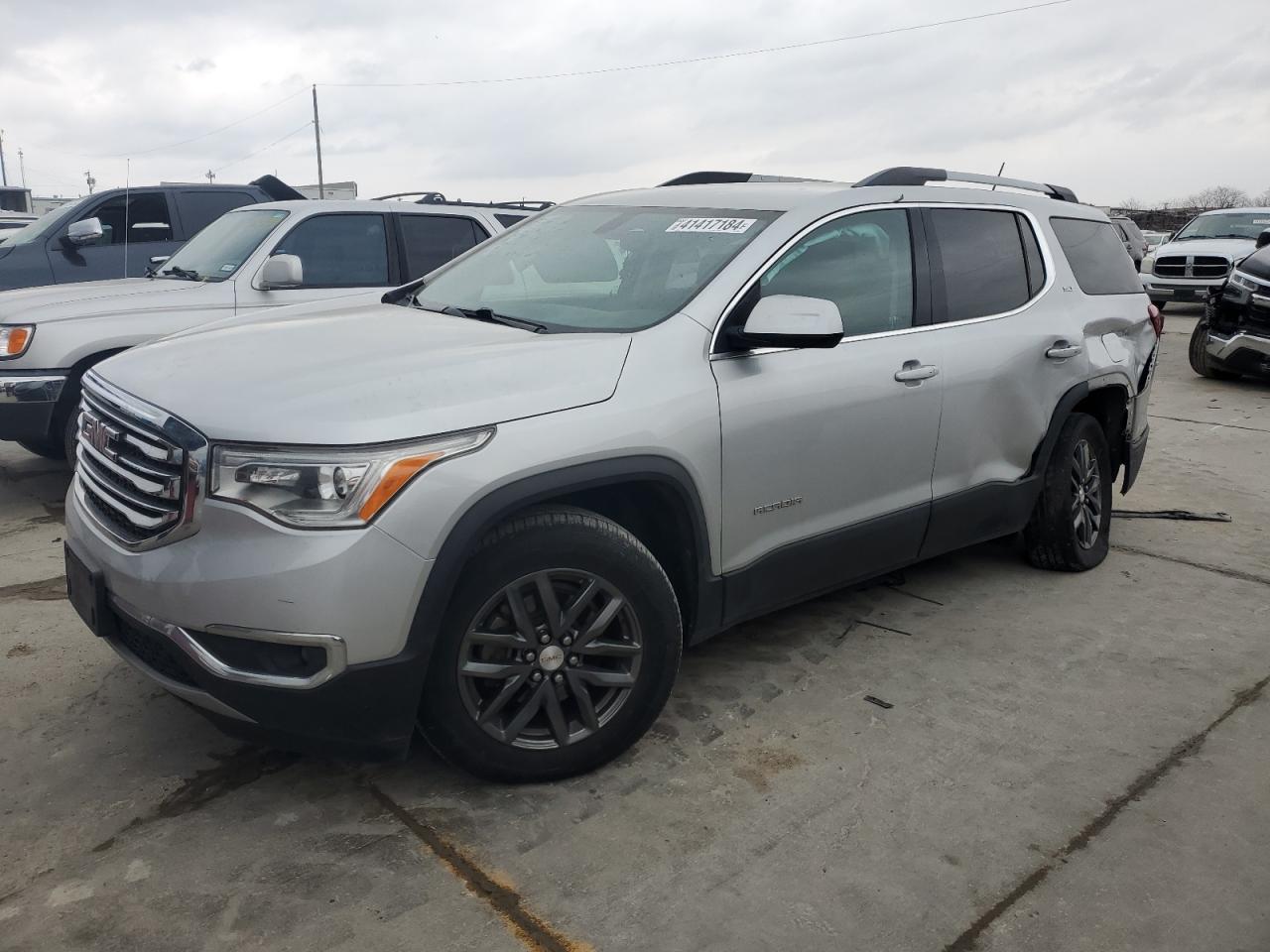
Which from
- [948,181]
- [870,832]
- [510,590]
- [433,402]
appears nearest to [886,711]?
[870,832]

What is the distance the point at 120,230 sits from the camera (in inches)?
344

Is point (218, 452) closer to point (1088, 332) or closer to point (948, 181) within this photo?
point (948, 181)

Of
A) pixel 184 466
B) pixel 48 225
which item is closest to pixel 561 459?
pixel 184 466

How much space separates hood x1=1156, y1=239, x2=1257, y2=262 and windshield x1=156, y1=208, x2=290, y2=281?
14.6 m

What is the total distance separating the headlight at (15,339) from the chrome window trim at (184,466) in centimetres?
325

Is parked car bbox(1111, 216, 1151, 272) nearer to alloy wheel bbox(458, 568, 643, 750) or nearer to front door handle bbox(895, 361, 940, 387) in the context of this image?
front door handle bbox(895, 361, 940, 387)

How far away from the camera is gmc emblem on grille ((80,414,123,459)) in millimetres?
2918

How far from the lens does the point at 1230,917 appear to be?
253cm

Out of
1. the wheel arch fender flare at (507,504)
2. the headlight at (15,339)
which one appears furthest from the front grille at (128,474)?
the headlight at (15,339)

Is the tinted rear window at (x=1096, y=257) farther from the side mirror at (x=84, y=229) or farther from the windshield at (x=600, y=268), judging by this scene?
the side mirror at (x=84, y=229)

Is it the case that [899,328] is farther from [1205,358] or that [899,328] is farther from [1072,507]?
[1205,358]

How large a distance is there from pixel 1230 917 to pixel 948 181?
9.42 feet

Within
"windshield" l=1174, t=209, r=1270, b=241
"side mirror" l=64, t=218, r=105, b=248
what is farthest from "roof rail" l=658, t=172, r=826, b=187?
"windshield" l=1174, t=209, r=1270, b=241

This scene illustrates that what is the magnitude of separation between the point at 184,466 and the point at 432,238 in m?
4.86
